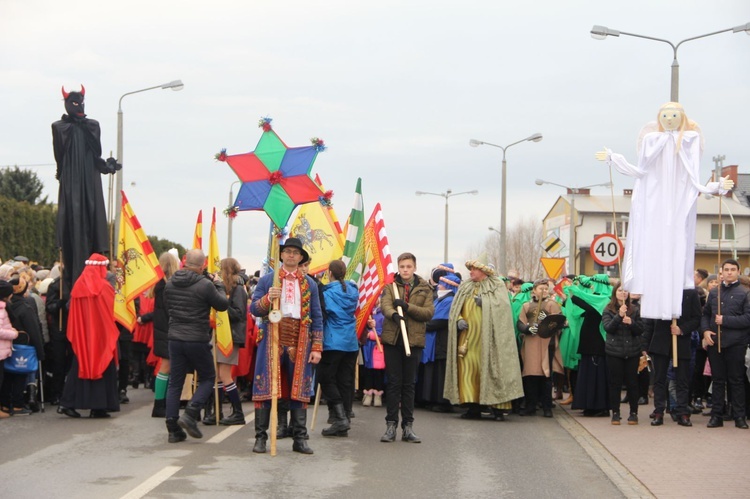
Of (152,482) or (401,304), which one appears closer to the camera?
(152,482)

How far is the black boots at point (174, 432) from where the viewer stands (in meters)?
11.2

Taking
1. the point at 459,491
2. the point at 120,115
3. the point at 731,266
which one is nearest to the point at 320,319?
the point at 459,491

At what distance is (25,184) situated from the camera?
7350cm

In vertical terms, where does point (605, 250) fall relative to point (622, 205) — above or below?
below

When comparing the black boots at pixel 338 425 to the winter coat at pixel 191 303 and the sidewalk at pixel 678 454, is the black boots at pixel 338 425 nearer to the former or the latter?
the winter coat at pixel 191 303

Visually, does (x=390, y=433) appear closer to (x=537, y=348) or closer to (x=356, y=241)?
(x=356, y=241)

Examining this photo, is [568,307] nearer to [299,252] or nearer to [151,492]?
[299,252]

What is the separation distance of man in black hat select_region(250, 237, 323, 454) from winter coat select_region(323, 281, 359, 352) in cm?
69

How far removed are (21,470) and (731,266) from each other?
888 centimetres

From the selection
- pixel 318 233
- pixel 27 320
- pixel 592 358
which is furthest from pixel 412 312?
pixel 27 320

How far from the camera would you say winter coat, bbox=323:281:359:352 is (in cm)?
1180

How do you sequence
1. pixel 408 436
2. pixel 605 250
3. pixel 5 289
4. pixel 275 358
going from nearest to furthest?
pixel 275 358, pixel 408 436, pixel 5 289, pixel 605 250

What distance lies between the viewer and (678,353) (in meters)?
14.3

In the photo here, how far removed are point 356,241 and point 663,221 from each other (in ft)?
12.9
